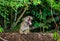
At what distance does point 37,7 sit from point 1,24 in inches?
52.0

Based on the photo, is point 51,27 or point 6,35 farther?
point 51,27

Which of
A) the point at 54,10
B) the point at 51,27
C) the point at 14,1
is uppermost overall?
the point at 14,1

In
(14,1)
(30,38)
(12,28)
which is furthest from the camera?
(12,28)

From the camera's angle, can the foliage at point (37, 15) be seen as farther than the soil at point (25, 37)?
Yes

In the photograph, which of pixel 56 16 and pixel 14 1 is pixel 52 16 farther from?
pixel 14 1

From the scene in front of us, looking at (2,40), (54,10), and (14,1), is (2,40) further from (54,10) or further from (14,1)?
(54,10)

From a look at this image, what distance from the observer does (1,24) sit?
938 cm

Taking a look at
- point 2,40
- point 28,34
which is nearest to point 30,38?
point 28,34

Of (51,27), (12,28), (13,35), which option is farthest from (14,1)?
(51,27)

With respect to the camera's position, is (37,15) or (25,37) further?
(37,15)

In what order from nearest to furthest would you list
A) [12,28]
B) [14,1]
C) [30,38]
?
[14,1] → [30,38] → [12,28]

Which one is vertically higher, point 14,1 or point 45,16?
point 14,1

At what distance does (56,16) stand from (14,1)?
264 centimetres

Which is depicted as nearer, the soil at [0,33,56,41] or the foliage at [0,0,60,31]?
the soil at [0,33,56,41]
